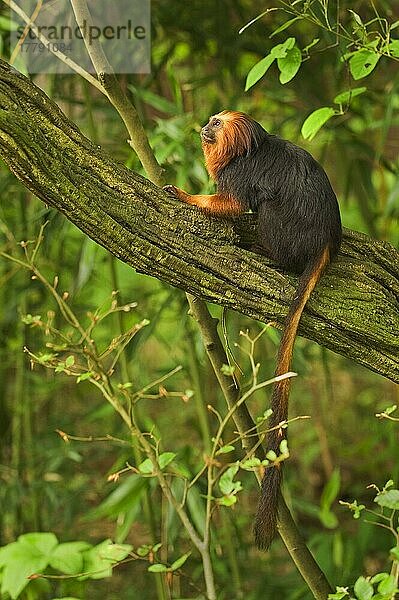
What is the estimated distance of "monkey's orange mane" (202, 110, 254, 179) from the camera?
1.14 metres

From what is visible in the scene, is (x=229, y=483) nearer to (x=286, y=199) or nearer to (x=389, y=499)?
(x=389, y=499)

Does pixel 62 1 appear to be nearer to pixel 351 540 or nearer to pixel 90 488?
pixel 90 488

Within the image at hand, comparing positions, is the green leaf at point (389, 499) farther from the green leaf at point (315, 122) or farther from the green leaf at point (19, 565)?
the green leaf at point (19, 565)

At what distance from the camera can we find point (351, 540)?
1977mm

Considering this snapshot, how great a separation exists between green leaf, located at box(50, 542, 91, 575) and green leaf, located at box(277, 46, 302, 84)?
762 millimetres

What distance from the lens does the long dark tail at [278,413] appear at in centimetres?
102

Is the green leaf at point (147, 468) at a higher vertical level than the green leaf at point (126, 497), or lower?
higher

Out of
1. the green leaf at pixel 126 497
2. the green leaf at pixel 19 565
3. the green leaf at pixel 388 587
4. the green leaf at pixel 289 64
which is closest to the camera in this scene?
the green leaf at pixel 388 587

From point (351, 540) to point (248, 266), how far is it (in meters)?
1.12

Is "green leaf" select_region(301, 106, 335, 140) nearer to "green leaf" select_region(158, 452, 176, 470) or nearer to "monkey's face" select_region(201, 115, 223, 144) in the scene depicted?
"monkey's face" select_region(201, 115, 223, 144)

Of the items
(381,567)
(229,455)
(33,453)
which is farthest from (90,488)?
(381,567)

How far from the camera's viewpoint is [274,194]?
114 cm

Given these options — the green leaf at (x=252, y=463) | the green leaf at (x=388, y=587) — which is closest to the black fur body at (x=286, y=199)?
the green leaf at (x=252, y=463)

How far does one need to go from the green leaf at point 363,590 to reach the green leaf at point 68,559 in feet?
1.79
